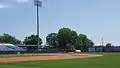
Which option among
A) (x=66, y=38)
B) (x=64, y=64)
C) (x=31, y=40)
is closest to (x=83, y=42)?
(x=66, y=38)

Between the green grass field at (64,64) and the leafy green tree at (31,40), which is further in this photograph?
the leafy green tree at (31,40)

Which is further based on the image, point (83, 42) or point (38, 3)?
point (83, 42)

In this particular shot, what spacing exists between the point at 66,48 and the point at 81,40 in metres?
19.1

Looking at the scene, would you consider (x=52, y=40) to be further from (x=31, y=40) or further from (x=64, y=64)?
(x=64, y=64)

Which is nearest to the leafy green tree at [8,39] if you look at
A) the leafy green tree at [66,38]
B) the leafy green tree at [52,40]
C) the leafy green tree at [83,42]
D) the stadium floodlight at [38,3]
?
the leafy green tree at [52,40]

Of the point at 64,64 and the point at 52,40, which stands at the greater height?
the point at 52,40

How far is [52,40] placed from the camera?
15212cm

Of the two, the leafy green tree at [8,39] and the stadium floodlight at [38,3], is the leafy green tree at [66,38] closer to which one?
the leafy green tree at [8,39]

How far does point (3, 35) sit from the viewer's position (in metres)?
174

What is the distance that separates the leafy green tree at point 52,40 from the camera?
483 ft

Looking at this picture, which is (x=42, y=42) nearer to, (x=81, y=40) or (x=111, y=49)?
(x=81, y=40)

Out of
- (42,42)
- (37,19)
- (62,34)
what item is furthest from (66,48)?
(37,19)

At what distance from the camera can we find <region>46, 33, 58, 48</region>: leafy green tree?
147 m

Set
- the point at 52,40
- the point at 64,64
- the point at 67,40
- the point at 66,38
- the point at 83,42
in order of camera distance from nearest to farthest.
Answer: the point at 64,64 → the point at 67,40 → the point at 66,38 → the point at 52,40 → the point at 83,42
